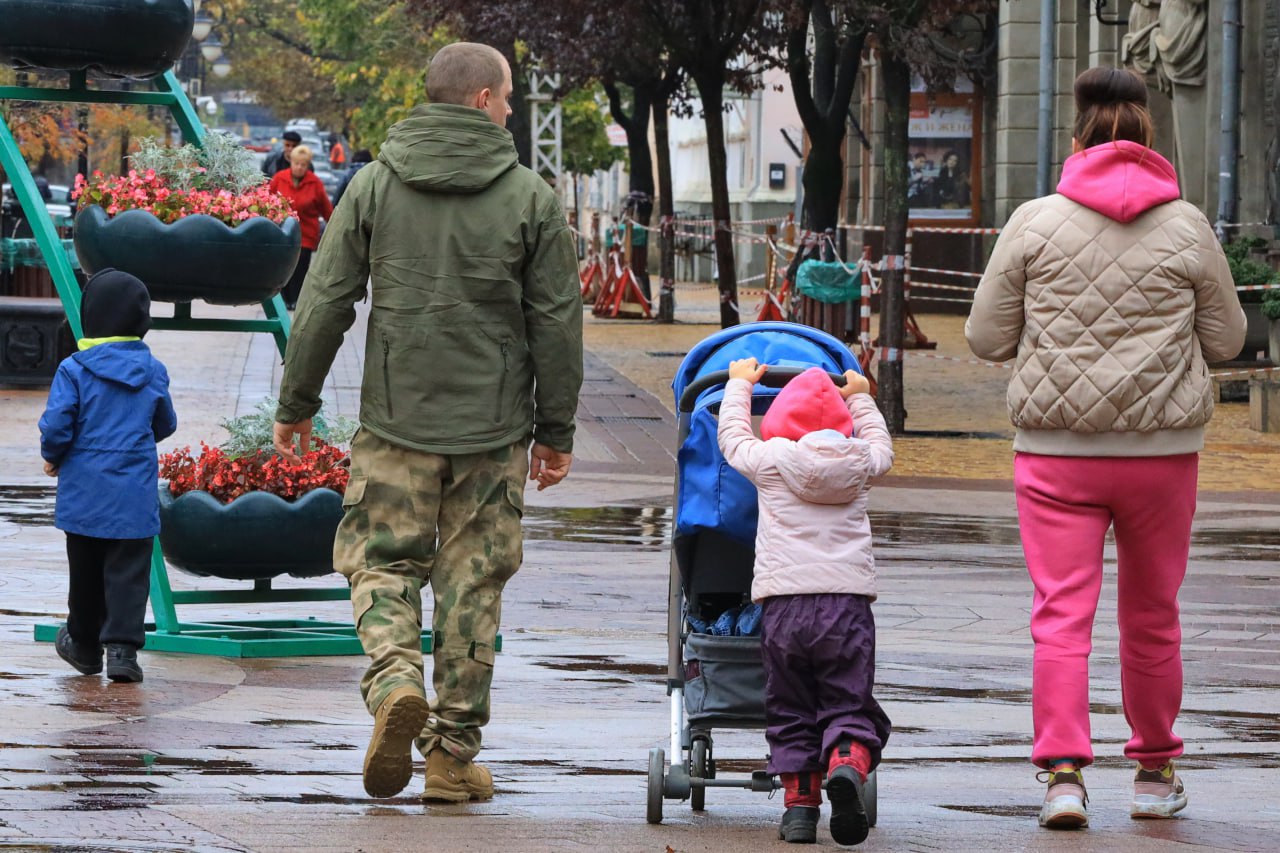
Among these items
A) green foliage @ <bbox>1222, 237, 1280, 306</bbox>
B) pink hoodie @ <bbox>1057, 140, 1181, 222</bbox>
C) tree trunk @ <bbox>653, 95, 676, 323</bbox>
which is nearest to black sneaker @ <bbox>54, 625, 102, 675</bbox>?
pink hoodie @ <bbox>1057, 140, 1181, 222</bbox>

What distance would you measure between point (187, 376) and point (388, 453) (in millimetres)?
16532

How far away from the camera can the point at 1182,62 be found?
82.5 ft

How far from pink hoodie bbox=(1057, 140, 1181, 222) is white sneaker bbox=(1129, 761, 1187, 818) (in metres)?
1.39

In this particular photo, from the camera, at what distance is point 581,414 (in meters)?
19.7

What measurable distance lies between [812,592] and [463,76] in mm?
1634

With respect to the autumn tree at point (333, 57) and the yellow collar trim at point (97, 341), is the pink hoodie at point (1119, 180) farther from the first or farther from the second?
the autumn tree at point (333, 57)

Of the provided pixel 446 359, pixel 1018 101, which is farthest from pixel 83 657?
pixel 1018 101

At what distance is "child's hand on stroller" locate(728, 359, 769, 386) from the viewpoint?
585 cm

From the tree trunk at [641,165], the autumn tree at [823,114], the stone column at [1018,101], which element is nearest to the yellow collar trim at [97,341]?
the autumn tree at [823,114]

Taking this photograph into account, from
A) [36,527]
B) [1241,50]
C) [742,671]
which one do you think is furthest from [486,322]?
[1241,50]

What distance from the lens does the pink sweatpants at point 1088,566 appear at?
583 cm

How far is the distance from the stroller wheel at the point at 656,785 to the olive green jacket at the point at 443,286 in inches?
36.4

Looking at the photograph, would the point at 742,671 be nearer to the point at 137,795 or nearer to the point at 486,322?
the point at 486,322

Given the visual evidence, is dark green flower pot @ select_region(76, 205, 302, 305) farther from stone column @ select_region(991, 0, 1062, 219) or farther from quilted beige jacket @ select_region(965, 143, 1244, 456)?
stone column @ select_region(991, 0, 1062, 219)
